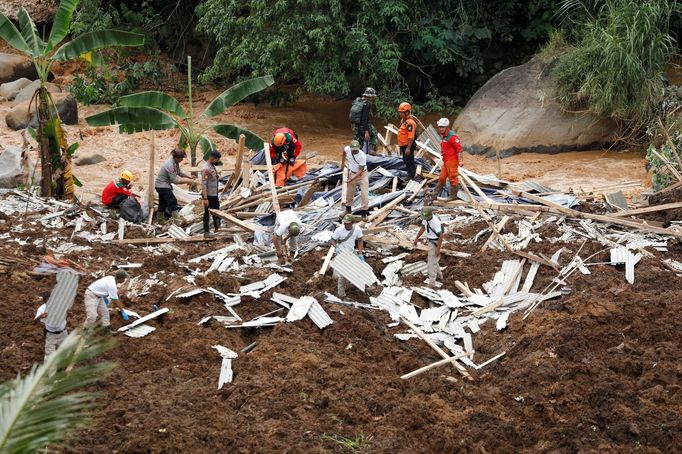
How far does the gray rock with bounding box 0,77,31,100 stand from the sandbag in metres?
10.7

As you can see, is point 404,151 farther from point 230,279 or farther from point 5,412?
point 5,412

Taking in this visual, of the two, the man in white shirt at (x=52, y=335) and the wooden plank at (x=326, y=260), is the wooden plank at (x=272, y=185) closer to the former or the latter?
the wooden plank at (x=326, y=260)

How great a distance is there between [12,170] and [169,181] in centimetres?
Result: 363

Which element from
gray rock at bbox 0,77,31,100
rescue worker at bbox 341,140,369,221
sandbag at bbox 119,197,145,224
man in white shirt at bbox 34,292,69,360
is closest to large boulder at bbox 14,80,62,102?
gray rock at bbox 0,77,31,100

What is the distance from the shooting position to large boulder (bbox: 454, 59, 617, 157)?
19859 mm

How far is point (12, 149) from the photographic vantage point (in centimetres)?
A: 1683

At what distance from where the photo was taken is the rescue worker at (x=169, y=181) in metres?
14.4

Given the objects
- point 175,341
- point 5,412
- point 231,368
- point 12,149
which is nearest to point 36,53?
Answer: point 12,149

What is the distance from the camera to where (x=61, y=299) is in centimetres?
938

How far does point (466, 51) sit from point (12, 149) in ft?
38.4

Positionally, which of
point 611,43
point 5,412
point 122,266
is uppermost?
point 5,412

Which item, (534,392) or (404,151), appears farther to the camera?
(404,151)

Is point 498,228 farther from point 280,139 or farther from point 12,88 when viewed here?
point 12,88

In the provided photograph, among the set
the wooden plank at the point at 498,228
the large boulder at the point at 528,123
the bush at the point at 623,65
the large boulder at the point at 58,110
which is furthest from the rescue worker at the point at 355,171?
the large boulder at the point at 58,110
